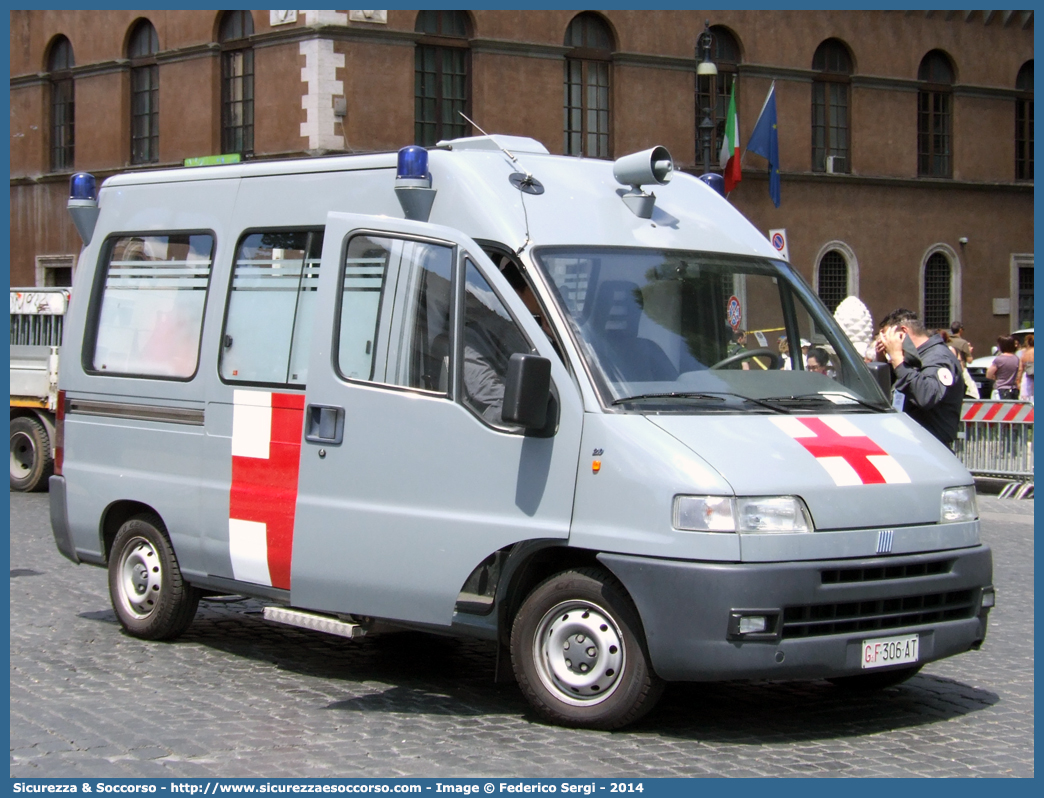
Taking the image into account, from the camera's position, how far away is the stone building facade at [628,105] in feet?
93.5

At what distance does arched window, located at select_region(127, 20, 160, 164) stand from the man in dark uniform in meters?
22.6

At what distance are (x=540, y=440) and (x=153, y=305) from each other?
3249 mm

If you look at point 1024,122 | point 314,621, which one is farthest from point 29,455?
point 1024,122

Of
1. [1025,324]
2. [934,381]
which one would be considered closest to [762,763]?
[934,381]

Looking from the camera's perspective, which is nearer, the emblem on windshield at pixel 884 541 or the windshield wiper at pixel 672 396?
the emblem on windshield at pixel 884 541

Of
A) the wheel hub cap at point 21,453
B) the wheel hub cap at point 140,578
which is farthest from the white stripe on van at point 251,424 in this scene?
the wheel hub cap at point 21,453

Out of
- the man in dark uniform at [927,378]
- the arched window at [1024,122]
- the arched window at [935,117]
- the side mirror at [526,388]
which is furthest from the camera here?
the arched window at [1024,122]

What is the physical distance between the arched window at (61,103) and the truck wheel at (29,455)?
15.9m

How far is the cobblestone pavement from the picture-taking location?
5.96 metres

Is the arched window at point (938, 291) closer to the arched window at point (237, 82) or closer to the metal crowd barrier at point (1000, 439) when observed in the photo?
the arched window at point (237, 82)

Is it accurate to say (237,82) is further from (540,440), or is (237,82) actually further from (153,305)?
(540,440)

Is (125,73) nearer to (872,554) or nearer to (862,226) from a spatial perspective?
(862,226)

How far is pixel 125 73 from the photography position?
3148 cm

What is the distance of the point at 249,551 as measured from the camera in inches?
312
